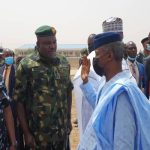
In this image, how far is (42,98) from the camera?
491cm

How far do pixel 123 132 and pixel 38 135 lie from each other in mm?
1975

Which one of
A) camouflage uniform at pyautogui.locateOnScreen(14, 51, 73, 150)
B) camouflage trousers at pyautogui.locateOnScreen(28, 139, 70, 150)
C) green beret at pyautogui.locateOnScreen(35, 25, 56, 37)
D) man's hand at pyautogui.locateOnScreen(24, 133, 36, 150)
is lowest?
camouflage trousers at pyautogui.locateOnScreen(28, 139, 70, 150)

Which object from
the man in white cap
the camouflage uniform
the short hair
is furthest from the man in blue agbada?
the camouflage uniform

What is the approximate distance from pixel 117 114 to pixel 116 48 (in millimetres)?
540

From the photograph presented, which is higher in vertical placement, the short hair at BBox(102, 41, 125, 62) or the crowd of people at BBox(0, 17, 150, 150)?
the short hair at BBox(102, 41, 125, 62)

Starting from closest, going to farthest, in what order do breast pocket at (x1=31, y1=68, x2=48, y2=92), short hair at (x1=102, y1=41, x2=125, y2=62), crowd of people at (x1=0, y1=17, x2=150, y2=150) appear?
short hair at (x1=102, y1=41, x2=125, y2=62) < crowd of people at (x1=0, y1=17, x2=150, y2=150) < breast pocket at (x1=31, y1=68, x2=48, y2=92)

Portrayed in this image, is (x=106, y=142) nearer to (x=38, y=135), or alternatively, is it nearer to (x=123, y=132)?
(x=123, y=132)

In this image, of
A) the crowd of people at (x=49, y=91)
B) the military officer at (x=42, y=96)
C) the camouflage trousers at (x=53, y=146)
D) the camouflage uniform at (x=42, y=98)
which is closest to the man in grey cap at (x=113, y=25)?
the crowd of people at (x=49, y=91)

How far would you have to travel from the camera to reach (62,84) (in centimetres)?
510

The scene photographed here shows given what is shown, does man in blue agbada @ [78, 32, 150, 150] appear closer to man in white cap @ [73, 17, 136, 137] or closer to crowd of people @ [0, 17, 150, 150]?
crowd of people @ [0, 17, 150, 150]

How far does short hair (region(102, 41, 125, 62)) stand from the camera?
11.2 ft

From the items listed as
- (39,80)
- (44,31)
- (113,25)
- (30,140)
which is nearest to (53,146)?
(30,140)

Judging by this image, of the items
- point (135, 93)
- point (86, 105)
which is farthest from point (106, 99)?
point (86, 105)

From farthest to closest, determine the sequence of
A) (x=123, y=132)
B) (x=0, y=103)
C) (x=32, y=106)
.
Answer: (x=32, y=106) < (x=0, y=103) < (x=123, y=132)
